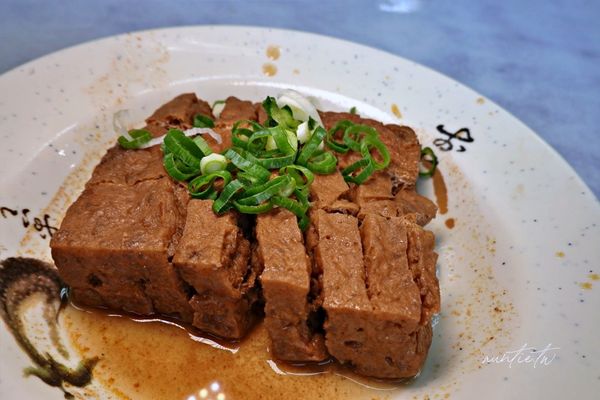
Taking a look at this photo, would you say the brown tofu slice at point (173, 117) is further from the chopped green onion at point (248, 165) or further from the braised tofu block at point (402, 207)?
the braised tofu block at point (402, 207)

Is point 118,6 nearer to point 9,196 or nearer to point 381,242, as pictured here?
point 9,196

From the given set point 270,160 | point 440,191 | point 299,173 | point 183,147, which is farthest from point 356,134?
point 183,147

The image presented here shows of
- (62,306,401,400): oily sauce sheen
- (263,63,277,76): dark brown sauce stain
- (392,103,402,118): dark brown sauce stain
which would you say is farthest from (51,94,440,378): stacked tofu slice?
(263,63,277,76): dark brown sauce stain

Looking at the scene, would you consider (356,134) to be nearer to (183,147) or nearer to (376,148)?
(376,148)

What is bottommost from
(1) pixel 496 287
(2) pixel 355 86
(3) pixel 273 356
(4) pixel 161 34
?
(3) pixel 273 356

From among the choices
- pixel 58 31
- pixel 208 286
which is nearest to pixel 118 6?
pixel 58 31
